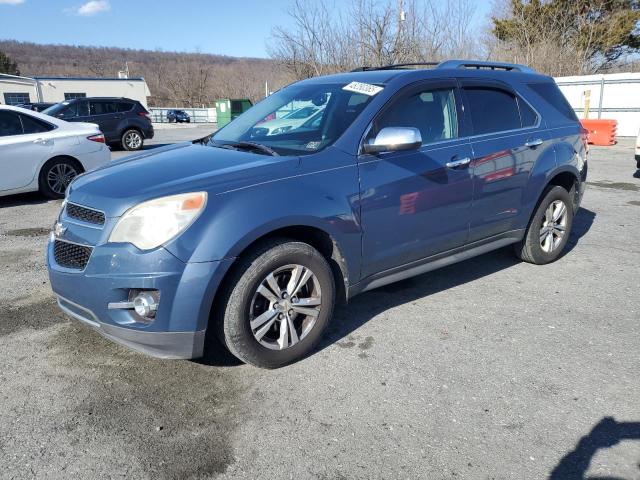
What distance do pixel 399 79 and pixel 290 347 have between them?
2.06 m

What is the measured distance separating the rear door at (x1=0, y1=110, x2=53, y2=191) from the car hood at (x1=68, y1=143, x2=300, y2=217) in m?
5.06

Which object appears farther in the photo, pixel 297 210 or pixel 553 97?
pixel 553 97

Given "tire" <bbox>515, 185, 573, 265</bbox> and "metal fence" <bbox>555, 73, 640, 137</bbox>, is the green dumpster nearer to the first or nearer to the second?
"metal fence" <bbox>555, 73, 640, 137</bbox>

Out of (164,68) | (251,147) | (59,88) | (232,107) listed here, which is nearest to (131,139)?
(251,147)

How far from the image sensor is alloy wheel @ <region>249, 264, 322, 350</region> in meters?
3.06

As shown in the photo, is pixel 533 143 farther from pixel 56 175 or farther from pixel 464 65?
pixel 56 175

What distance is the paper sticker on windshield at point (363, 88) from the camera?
3695 mm

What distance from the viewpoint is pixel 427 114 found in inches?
154

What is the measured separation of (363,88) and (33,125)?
638 centimetres

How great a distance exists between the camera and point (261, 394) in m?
2.96

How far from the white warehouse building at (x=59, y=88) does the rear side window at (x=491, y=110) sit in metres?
50.6

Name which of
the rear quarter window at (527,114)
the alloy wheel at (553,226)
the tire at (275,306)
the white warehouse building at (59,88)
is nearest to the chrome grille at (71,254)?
the tire at (275,306)

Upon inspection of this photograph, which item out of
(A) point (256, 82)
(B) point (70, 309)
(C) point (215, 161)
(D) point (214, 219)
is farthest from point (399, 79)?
(A) point (256, 82)

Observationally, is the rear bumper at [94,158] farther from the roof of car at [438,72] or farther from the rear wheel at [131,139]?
the rear wheel at [131,139]
